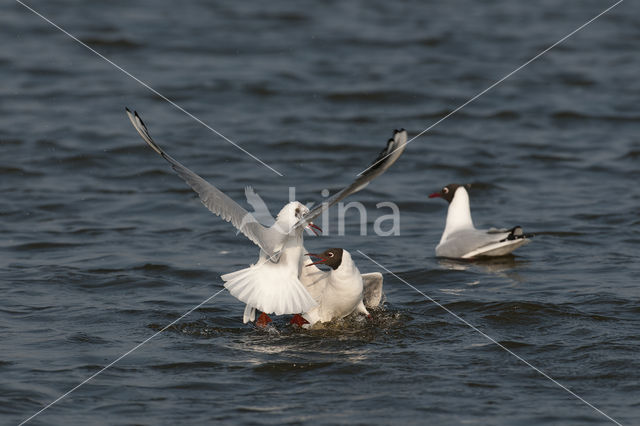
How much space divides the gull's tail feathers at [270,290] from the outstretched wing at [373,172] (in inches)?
28.2

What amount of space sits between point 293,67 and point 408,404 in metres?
14.9

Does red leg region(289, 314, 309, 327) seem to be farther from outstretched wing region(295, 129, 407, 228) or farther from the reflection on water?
the reflection on water

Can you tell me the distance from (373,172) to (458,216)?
4.58 m

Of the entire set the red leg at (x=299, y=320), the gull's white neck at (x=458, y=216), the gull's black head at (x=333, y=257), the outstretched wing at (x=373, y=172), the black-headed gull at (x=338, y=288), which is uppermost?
the outstretched wing at (x=373, y=172)

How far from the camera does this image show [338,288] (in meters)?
7.84

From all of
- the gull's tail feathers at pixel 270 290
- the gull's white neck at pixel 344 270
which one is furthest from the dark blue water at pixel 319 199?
the gull's white neck at pixel 344 270

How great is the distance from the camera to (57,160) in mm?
14625

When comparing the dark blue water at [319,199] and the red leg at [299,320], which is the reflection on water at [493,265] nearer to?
the dark blue water at [319,199]

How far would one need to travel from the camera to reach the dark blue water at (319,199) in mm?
6531

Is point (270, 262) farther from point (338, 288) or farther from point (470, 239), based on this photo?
point (470, 239)

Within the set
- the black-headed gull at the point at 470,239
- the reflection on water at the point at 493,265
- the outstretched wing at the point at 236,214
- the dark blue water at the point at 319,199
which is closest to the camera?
the dark blue water at the point at 319,199

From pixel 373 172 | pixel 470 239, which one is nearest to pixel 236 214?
pixel 373 172

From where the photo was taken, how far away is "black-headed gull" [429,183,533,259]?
997cm

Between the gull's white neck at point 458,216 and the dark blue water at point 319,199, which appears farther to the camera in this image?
the gull's white neck at point 458,216
